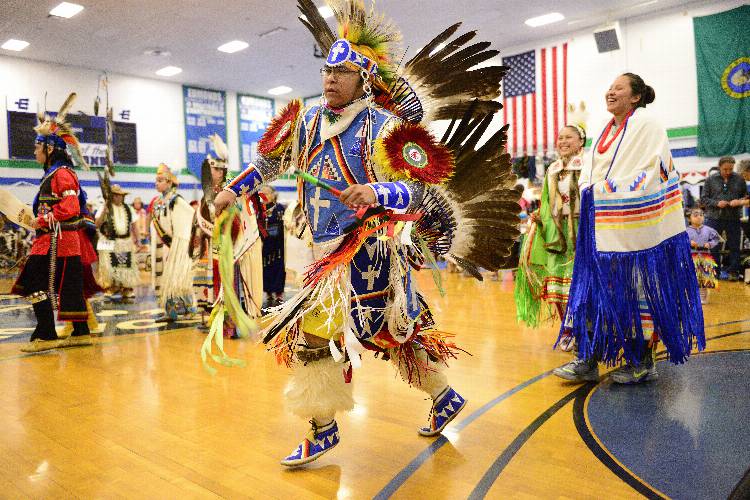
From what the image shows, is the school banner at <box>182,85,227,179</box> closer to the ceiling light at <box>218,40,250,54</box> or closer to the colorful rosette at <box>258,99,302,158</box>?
the ceiling light at <box>218,40,250,54</box>

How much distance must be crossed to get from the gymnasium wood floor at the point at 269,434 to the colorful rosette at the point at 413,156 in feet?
3.17

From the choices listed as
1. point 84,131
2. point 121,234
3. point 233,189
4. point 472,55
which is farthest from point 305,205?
point 84,131

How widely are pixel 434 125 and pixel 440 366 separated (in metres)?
0.92

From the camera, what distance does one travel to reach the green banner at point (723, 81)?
27.8 feet

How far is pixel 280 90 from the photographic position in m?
14.7

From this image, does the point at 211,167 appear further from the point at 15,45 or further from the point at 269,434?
the point at 15,45

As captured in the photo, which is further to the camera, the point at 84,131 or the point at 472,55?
the point at 84,131

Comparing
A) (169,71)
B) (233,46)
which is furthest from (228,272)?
(169,71)

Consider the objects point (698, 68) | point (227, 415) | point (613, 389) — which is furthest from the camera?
point (698, 68)

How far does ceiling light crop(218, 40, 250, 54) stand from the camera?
10.7m

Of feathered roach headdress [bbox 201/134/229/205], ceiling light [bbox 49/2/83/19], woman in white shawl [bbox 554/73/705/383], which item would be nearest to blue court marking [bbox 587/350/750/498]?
woman in white shawl [bbox 554/73/705/383]

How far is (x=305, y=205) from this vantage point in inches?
78.0

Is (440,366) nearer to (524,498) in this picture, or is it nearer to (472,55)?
(524,498)

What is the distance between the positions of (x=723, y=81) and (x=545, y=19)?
2.88 metres
